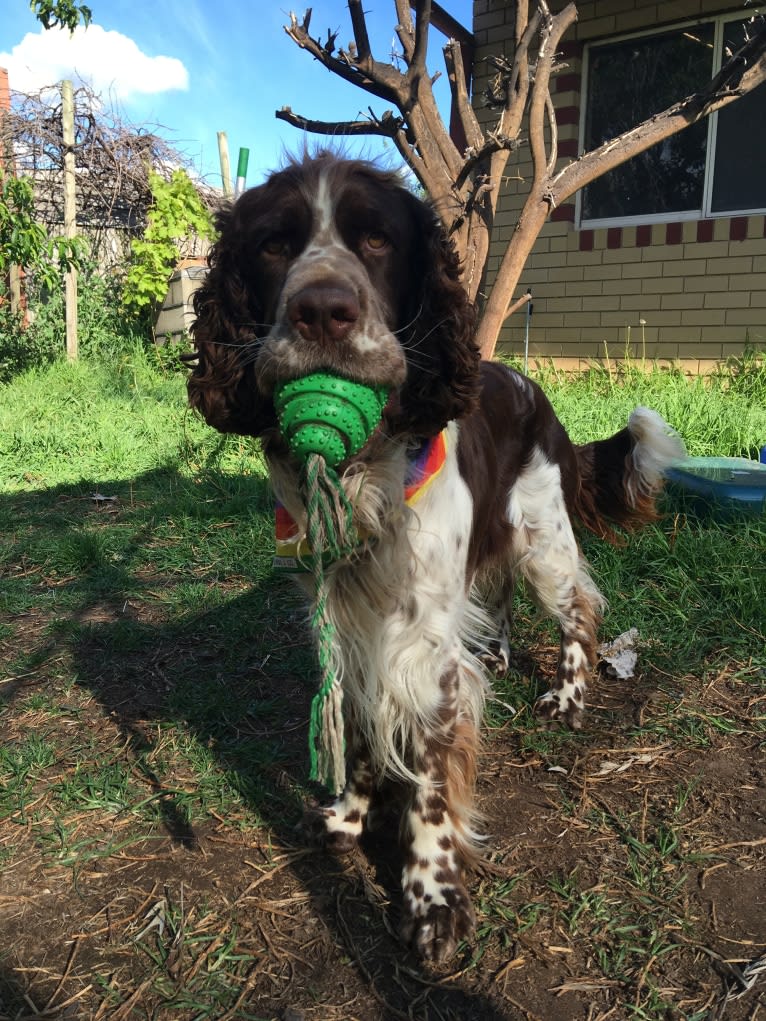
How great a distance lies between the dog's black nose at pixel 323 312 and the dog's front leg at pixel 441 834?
2.82 ft

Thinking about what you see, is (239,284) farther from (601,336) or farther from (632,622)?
(601,336)

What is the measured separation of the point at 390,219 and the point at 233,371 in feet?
1.57

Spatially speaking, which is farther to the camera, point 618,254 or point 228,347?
point 618,254

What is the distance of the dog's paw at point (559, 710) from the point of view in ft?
8.02

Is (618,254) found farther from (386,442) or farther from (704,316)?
(386,442)

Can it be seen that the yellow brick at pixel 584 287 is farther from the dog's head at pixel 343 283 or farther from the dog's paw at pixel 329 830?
the dog's paw at pixel 329 830

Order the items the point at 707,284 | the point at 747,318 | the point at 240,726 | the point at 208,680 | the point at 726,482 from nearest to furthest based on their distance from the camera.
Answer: the point at 240,726, the point at 208,680, the point at 726,482, the point at 747,318, the point at 707,284

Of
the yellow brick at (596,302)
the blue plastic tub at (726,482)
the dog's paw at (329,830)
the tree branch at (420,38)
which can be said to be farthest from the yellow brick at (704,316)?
the dog's paw at (329,830)

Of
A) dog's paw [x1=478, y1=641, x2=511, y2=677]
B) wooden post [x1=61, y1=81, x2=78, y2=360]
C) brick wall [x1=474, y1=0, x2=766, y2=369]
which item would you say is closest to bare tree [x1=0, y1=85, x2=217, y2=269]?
wooden post [x1=61, y1=81, x2=78, y2=360]

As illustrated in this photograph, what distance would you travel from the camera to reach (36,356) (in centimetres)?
828

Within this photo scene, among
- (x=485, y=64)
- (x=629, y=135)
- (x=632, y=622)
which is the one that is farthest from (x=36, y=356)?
(x=632, y=622)

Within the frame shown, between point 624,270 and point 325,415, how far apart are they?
6296 millimetres

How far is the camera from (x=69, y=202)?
8344mm

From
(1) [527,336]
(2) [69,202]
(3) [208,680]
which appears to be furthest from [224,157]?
(3) [208,680]
